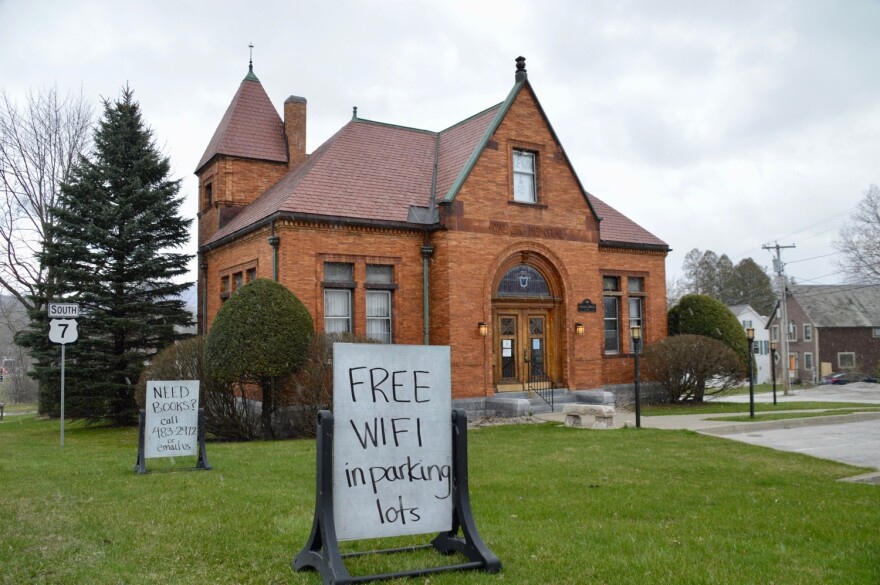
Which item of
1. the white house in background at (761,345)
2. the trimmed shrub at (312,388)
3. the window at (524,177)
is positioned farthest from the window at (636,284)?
the white house in background at (761,345)

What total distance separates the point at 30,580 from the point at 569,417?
1332 cm

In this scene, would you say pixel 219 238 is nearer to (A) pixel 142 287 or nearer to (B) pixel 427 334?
(A) pixel 142 287

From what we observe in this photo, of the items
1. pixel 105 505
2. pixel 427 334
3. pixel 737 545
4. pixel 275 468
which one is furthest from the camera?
pixel 427 334

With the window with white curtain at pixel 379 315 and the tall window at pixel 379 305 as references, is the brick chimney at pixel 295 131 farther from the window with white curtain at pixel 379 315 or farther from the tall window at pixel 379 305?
the window with white curtain at pixel 379 315

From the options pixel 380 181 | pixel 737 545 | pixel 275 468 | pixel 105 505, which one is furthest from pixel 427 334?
pixel 737 545

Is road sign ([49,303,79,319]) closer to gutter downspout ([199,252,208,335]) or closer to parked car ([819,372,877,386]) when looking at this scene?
gutter downspout ([199,252,208,335])

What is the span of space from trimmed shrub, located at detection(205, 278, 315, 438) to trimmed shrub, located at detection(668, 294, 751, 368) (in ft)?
50.8

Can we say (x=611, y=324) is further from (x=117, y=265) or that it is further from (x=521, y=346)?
(x=117, y=265)

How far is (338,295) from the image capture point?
64.8 ft

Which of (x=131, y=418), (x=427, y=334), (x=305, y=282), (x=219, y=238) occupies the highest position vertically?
(x=219, y=238)

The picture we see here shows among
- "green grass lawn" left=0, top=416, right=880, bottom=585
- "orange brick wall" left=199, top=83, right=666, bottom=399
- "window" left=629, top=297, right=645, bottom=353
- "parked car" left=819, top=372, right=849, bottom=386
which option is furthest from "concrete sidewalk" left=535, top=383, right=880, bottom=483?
"parked car" left=819, top=372, right=849, bottom=386

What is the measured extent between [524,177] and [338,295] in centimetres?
675

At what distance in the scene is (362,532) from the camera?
5.33 m

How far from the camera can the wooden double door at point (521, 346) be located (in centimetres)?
2103
